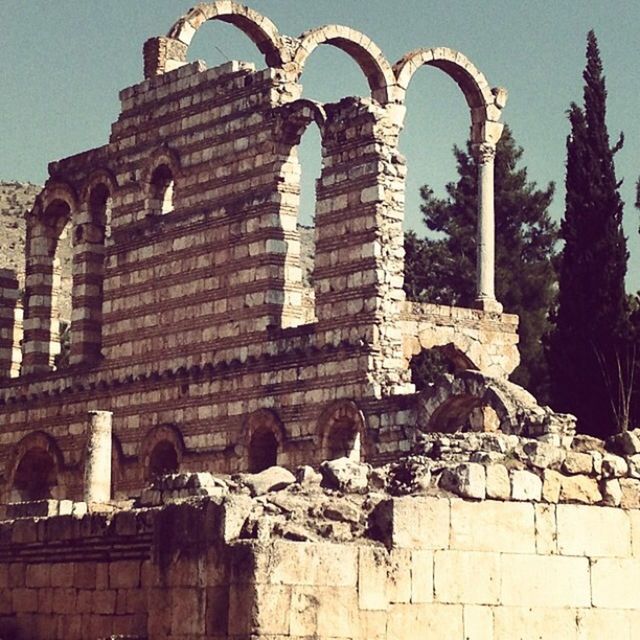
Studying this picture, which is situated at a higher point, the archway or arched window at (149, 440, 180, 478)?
the archway

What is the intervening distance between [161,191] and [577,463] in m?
17.6

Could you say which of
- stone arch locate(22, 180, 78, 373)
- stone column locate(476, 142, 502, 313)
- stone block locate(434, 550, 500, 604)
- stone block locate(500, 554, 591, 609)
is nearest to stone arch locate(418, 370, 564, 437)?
stone column locate(476, 142, 502, 313)

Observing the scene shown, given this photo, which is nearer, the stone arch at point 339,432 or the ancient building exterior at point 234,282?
the stone arch at point 339,432

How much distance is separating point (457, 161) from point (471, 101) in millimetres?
13802

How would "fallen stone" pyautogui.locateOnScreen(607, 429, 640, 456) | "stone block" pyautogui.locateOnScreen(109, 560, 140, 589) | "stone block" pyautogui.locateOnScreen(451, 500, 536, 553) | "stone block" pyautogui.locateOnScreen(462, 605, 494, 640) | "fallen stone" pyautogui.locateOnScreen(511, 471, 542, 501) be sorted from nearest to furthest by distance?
"stone block" pyautogui.locateOnScreen(462, 605, 494, 640), "stone block" pyautogui.locateOnScreen(451, 500, 536, 553), "fallen stone" pyautogui.locateOnScreen(511, 471, 542, 501), "stone block" pyautogui.locateOnScreen(109, 560, 140, 589), "fallen stone" pyautogui.locateOnScreen(607, 429, 640, 456)

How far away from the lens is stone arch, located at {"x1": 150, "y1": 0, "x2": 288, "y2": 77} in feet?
102

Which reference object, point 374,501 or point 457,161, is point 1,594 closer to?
point 374,501

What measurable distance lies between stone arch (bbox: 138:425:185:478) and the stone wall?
525 inches

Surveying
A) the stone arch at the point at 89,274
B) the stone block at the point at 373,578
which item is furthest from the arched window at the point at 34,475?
the stone block at the point at 373,578

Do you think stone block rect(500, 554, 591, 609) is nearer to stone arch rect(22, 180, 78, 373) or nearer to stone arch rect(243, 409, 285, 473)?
stone arch rect(243, 409, 285, 473)

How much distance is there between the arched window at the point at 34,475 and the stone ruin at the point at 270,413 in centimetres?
5

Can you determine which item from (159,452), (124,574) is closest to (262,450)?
(159,452)

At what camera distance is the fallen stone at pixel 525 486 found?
15930 millimetres

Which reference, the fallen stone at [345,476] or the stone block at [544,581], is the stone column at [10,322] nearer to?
the fallen stone at [345,476]
